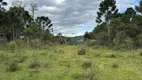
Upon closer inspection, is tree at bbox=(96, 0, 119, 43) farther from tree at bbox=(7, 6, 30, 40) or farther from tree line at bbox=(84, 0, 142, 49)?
tree at bbox=(7, 6, 30, 40)

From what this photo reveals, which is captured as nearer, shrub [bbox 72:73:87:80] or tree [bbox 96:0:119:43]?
shrub [bbox 72:73:87:80]

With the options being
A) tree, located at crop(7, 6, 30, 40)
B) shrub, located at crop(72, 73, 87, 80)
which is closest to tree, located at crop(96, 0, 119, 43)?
tree, located at crop(7, 6, 30, 40)

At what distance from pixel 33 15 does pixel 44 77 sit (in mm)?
37672

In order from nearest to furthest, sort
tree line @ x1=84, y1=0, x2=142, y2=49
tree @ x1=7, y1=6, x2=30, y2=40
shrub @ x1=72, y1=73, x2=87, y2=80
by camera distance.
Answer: shrub @ x1=72, y1=73, x2=87, y2=80
tree line @ x1=84, y1=0, x2=142, y2=49
tree @ x1=7, y1=6, x2=30, y2=40

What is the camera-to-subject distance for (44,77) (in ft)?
31.3

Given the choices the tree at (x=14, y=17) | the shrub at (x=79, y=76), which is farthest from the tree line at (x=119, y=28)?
the shrub at (x=79, y=76)

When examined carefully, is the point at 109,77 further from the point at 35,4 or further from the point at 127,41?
the point at 35,4

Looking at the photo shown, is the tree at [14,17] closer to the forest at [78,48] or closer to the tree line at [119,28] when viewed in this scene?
the forest at [78,48]

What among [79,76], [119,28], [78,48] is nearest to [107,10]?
[119,28]

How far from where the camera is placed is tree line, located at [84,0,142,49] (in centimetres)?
3078

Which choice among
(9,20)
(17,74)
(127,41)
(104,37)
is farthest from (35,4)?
(17,74)

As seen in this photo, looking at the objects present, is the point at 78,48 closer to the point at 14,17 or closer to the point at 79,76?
the point at 79,76

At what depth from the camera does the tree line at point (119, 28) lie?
1212 inches

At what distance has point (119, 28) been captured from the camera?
34.8 metres
